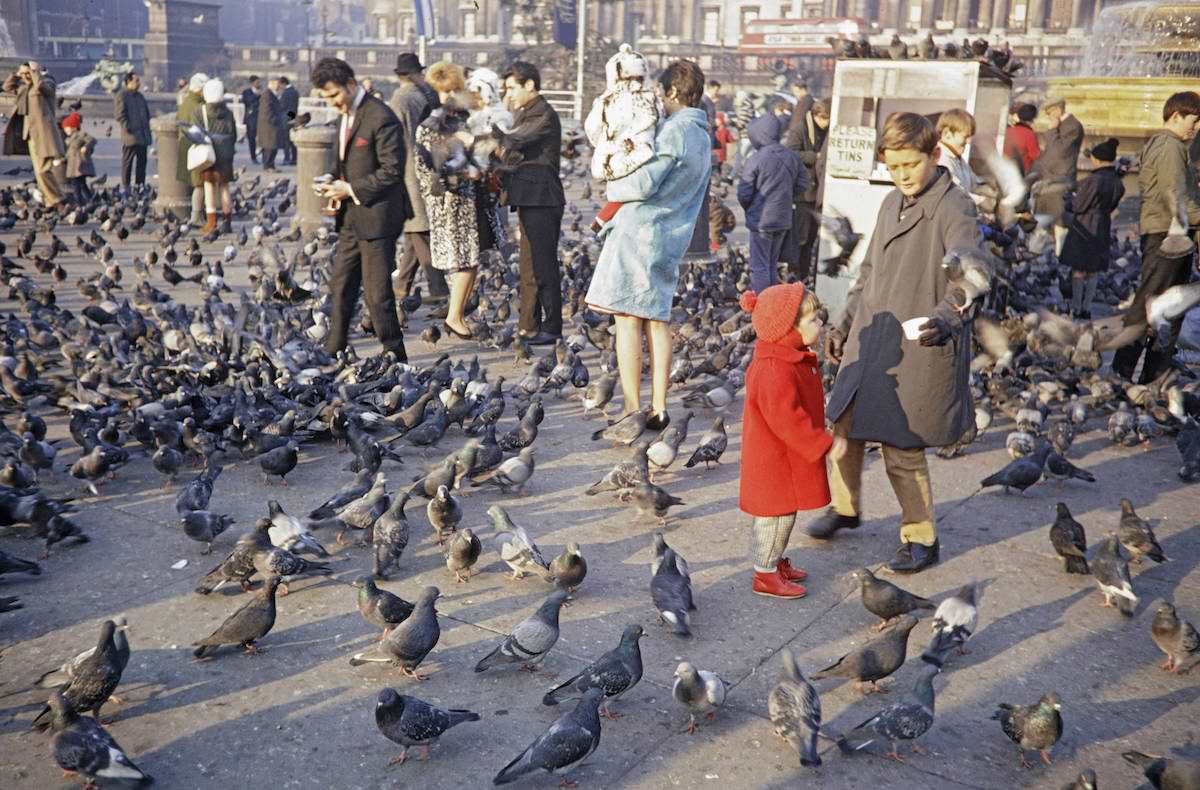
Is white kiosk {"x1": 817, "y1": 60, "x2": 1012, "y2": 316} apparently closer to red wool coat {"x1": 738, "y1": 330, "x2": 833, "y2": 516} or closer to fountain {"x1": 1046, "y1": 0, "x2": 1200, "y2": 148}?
red wool coat {"x1": 738, "y1": 330, "x2": 833, "y2": 516}

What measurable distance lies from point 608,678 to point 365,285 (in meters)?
4.91

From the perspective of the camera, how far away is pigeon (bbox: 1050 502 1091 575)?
16.8ft

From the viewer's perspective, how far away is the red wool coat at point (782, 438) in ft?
14.8

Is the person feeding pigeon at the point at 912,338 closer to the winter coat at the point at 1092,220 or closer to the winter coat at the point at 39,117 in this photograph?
the winter coat at the point at 1092,220

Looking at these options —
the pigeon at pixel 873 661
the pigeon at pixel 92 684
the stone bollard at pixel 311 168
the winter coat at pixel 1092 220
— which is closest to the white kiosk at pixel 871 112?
the winter coat at pixel 1092 220

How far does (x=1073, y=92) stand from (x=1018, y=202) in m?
12.0

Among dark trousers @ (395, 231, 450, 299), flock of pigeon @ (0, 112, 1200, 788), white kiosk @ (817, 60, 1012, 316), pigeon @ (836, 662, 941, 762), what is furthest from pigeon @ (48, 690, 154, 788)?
white kiosk @ (817, 60, 1012, 316)

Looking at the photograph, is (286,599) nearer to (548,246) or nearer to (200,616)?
(200,616)

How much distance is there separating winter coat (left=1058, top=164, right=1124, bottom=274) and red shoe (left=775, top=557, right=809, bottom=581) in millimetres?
7801

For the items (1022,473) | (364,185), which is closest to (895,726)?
(1022,473)

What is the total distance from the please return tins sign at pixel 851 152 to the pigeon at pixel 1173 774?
7.37 metres

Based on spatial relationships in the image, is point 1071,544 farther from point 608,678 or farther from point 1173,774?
point 608,678

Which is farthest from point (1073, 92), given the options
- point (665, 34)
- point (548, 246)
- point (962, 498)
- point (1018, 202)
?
point (665, 34)

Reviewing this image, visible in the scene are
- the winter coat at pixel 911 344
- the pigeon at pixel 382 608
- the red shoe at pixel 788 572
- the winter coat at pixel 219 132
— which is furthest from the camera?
the winter coat at pixel 219 132
